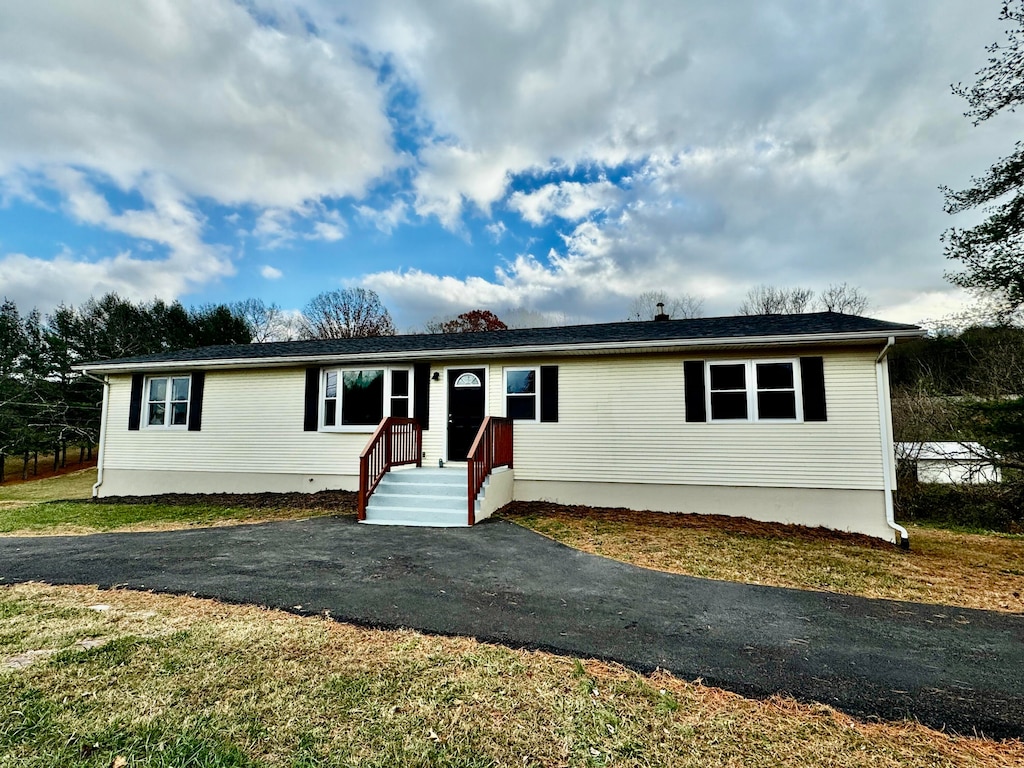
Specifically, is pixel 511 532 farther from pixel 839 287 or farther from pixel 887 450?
pixel 839 287

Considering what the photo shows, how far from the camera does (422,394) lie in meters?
9.30

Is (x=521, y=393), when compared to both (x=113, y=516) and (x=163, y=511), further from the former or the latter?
(x=113, y=516)

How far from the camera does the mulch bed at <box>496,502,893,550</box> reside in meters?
6.80

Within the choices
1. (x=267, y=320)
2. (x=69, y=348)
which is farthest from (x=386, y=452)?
(x=267, y=320)

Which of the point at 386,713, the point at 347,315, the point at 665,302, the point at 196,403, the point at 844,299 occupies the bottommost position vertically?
the point at 386,713

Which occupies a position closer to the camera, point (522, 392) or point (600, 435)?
point (600, 435)

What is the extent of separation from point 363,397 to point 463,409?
87.9 inches

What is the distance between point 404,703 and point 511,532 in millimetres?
4215

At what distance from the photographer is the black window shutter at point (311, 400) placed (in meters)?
9.77

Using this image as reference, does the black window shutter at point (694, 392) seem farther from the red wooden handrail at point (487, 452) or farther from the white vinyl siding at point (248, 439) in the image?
the white vinyl siding at point (248, 439)

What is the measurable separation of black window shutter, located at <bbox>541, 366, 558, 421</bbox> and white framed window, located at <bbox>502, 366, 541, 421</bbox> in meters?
0.10

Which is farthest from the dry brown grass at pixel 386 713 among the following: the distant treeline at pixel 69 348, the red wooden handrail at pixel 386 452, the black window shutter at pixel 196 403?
the distant treeline at pixel 69 348

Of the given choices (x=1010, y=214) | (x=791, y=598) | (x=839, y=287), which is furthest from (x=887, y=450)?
(x=839, y=287)

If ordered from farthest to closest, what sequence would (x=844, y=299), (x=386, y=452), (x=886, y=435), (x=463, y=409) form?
1. (x=844, y=299)
2. (x=463, y=409)
3. (x=386, y=452)
4. (x=886, y=435)
